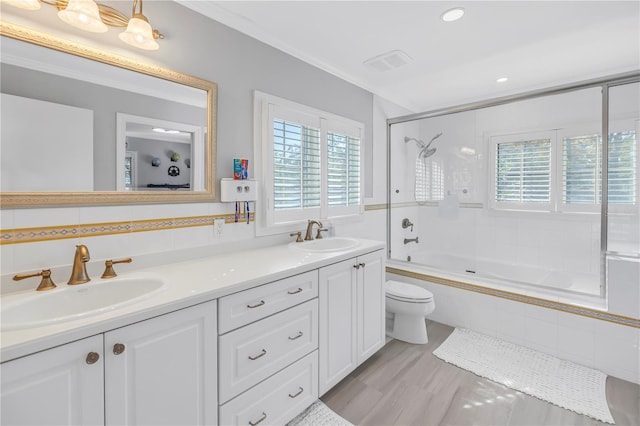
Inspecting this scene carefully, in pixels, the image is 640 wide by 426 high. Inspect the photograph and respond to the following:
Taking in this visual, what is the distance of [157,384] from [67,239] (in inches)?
31.3

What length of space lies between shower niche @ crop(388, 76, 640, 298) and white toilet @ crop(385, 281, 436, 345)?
573 millimetres

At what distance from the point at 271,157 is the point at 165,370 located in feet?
4.76

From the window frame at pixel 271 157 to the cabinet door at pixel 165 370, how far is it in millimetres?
975

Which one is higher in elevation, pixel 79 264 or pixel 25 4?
pixel 25 4

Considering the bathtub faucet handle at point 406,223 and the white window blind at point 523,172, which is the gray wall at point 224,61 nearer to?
the bathtub faucet handle at point 406,223

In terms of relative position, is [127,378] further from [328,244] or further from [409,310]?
[409,310]

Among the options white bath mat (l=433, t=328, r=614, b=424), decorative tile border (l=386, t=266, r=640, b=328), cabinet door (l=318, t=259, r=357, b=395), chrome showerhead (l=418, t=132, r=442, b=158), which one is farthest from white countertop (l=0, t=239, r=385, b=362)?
chrome showerhead (l=418, t=132, r=442, b=158)

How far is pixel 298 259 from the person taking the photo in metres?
1.72

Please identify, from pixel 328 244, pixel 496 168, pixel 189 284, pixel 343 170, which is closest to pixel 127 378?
pixel 189 284

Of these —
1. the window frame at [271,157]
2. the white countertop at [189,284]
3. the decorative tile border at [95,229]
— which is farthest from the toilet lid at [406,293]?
the decorative tile border at [95,229]

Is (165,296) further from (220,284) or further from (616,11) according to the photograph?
(616,11)

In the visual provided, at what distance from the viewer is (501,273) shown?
331 centimetres

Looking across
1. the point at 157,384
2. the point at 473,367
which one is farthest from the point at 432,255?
the point at 157,384

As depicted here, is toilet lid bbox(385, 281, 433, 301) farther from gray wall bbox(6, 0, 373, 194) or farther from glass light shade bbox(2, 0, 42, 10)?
glass light shade bbox(2, 0, 42, 10)
